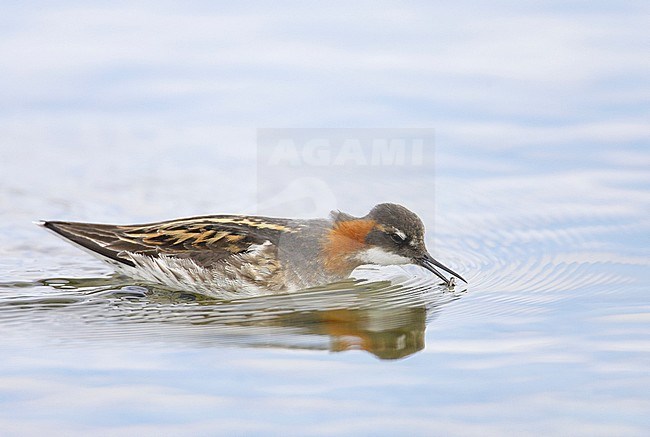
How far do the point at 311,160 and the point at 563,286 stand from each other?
167 inches

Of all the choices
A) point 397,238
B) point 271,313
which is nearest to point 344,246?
point 397,238

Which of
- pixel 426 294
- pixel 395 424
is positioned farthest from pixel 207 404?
pixel 426 294

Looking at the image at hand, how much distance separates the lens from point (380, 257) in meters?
11.2

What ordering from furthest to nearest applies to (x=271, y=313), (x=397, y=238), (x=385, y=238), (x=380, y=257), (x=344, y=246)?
(x=344, y=246) → (x=380, y=257) → (x=385, y=238) → (x=397, y=238) → (x=271, y=313)

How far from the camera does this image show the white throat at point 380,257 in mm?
11086

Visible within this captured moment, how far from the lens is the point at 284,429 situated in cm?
704

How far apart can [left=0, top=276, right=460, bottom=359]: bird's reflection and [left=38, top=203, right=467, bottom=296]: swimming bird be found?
0.18m

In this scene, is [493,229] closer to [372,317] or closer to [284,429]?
[372,317]

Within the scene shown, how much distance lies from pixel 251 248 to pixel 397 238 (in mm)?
1457

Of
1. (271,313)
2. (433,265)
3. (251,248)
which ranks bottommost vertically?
(271,313)

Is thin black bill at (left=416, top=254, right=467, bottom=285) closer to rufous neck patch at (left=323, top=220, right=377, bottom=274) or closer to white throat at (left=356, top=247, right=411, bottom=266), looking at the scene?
white throat at (left=356, top=247, right=411, bottom=266)

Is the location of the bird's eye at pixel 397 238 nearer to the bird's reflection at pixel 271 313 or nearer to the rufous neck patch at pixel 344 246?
the rufous neck patch at pixel 344 246

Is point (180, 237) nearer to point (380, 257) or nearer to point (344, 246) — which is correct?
point (344, 246)

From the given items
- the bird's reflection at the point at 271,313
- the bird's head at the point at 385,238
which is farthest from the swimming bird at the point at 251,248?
the bird's reflection at the point at 271,313
